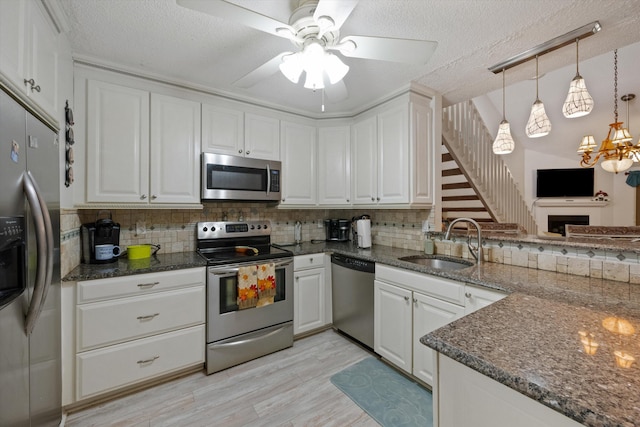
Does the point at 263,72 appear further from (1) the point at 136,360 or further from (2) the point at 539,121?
(2) the point at 539,121

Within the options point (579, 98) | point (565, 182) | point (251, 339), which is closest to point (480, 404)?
point (251, 339)

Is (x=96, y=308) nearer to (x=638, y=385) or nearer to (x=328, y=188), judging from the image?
(x=328, y=188)

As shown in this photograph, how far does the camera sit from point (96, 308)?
1.71m

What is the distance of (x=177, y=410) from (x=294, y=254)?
1355mm

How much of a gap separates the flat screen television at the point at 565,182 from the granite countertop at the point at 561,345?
6174 mm

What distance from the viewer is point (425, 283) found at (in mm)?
1864

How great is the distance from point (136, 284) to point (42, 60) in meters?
1.33

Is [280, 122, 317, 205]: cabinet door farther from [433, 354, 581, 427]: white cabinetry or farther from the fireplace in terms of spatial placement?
the fireplace

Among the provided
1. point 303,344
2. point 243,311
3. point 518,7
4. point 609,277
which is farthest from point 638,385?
point 303,344

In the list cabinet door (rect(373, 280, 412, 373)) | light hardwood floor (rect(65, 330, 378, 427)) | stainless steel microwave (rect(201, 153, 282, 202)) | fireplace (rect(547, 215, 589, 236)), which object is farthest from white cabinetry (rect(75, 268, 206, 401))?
fireplace (rect(547, 215, 589, 236))

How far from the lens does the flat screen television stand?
19.9ft

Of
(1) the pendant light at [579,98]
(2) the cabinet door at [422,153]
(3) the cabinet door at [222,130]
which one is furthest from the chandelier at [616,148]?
(3) the cabinet door at [222,130]

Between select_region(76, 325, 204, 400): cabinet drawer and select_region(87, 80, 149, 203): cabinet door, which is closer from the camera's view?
select_region(76, 325, 204, 400): cabinet drawer

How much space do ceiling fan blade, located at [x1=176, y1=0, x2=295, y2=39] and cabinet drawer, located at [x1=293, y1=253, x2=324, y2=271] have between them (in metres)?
1.80
